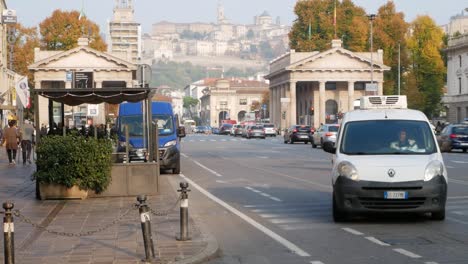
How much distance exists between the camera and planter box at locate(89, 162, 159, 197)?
2173 cm

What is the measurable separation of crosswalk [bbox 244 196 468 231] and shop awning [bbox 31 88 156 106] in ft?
14.4

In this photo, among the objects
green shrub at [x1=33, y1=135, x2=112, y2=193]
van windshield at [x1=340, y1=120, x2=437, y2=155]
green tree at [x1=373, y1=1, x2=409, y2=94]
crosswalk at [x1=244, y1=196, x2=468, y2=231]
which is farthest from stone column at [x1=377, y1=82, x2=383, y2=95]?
van windshield at [x1=340, y1=120, x2=437, y2=155]

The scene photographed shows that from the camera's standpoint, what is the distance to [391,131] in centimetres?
1639

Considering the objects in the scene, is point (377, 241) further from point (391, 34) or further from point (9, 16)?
point (391, 34)

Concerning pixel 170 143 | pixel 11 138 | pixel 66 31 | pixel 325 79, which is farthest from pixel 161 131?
pixel 325 79

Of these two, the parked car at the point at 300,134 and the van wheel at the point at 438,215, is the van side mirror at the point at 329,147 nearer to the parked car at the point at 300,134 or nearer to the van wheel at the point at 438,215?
the van wheel at the point at 438,215

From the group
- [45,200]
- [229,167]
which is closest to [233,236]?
[45,200]

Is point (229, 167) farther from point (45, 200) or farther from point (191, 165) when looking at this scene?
point (45, 200)

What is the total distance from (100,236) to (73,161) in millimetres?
6887

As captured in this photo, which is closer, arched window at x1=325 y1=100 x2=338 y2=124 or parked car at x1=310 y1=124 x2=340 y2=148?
parked car at x1=310 y1=124 x2=340 y2=148

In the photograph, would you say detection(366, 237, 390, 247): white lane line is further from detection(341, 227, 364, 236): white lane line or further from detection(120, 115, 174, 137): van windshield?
detection(120, 115, 174, 137): van windshield

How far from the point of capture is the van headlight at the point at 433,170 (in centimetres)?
1500

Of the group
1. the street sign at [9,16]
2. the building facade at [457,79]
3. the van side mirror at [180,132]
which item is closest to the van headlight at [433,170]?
the van side mirror at [180,132]

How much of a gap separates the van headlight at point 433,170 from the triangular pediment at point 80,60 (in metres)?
93.7
